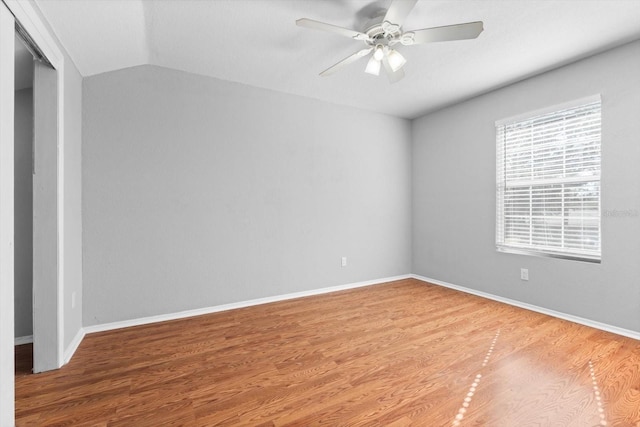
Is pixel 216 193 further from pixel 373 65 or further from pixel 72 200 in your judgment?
pixel 373 65

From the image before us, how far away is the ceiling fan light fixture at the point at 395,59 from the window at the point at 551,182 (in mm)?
1810

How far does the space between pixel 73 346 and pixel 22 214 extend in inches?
44.8

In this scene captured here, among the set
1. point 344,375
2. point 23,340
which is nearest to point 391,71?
point 344,375

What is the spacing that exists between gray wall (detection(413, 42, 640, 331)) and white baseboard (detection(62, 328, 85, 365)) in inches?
161

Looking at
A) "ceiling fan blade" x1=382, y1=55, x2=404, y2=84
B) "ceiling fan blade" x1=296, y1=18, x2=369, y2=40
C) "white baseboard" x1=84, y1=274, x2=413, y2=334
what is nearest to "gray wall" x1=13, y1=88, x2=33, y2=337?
"white baseboard" x1=84, y1=274, x2=413, y2=334

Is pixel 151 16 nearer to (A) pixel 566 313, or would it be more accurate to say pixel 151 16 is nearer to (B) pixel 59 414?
(B) pixel 59 414

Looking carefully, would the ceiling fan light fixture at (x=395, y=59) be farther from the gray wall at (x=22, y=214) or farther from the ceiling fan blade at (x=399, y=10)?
the gray wall at (x=22, y=214)

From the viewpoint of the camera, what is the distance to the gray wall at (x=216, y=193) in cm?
246

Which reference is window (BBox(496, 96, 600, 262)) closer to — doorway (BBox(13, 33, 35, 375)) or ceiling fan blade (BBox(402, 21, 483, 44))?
ceiling fan blade (BBox(402, 21, 483, 44))

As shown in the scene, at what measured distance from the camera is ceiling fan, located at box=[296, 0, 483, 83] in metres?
1.69

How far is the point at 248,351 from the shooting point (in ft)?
6.86

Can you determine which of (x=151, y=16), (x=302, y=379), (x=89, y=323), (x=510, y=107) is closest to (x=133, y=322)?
(x=89, y=323)

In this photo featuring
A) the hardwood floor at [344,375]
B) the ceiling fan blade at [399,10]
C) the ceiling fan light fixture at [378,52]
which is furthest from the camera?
the ceiling fan light fixture at [378,52]

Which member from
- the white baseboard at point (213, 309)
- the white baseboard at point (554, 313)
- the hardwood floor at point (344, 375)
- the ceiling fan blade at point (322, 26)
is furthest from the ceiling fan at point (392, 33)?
the white baseboard at point (554, 313)
